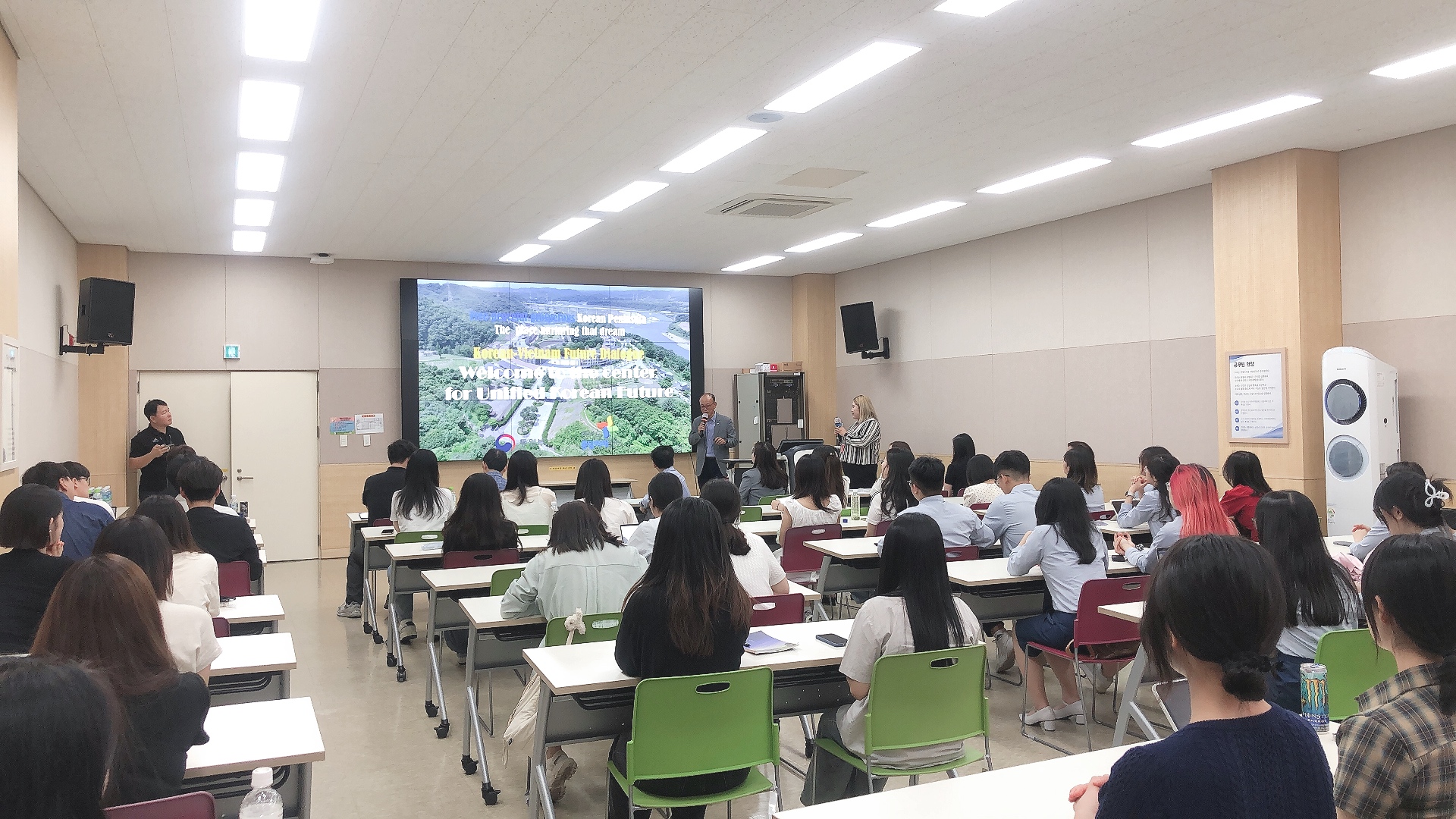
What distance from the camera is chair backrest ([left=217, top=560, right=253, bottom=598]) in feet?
15.0

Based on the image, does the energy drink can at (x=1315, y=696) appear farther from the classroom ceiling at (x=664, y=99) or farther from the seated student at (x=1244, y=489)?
the classroom ceiling at (x=664, y=99)

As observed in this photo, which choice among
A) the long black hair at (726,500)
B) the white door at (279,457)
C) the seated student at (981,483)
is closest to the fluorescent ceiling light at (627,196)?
the seated student at (981,483)

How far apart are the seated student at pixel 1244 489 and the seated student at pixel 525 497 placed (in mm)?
4079

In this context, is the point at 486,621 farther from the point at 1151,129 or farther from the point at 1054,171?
the point at 1054,171

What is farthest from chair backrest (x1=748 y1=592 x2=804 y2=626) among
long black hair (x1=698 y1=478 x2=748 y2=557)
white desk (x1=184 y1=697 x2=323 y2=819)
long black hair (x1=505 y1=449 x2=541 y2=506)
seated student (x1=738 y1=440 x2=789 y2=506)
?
seated student (x1=738 y1=440 x2=789 y2=506)

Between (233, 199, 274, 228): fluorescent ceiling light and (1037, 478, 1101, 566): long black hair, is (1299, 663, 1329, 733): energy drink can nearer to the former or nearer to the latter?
(1037, 478, 1101, 566): long black hair

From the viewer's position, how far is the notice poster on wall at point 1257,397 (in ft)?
22.8

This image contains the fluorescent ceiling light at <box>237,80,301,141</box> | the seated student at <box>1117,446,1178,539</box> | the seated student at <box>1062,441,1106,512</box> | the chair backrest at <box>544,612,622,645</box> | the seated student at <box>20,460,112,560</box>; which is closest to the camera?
the chair backrest at <box>544,612,622,645</box>

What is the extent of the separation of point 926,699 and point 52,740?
2290 millimetres

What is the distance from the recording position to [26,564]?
310 centimetres

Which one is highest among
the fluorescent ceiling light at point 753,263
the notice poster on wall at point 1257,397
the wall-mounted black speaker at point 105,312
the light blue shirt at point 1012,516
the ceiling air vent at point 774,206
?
the fluorescent ceiling light at point 753,263

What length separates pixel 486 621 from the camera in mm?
3893

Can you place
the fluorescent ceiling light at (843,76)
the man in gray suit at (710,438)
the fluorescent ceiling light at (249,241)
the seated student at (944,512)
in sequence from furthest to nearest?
the man in gray suit at (710,438), the fluorescent ceiling light at (249,241), the seated student at (944,512), the fluorescent ceiling light at (843,76)

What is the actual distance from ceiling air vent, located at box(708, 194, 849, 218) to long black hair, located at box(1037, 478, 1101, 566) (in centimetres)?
424
